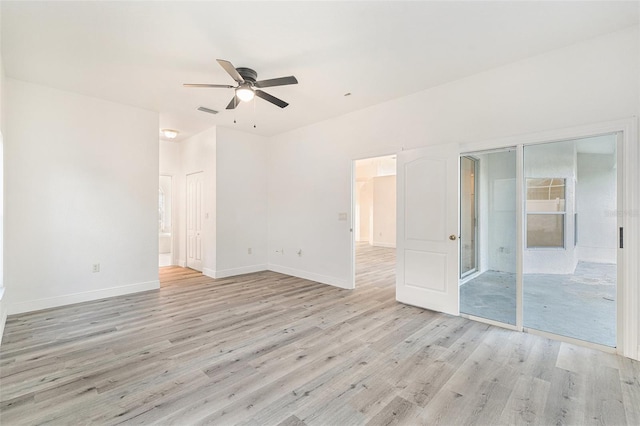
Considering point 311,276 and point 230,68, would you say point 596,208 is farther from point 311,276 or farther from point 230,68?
point 311,276

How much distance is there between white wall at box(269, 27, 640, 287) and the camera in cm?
268

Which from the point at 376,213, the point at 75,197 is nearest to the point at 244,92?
the point at 75,197

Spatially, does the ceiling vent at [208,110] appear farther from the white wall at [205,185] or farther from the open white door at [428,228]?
the open white door at [428,228]

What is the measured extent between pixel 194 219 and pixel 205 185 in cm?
97

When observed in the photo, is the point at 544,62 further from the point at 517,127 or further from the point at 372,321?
the point at 372,321

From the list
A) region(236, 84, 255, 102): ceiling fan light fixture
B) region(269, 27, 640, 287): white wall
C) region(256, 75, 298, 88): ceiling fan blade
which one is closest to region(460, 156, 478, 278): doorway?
region(269, 27, 640, 287): white wall

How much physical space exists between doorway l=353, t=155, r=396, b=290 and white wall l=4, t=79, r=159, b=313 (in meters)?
4.65

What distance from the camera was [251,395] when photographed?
6.72 feet

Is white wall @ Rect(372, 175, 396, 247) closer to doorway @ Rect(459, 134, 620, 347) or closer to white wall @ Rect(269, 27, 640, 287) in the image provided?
white wall @ Rect(269, 27, 640, 287)

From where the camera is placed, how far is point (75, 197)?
13.4 feet

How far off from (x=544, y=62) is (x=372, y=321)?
337 centimetres

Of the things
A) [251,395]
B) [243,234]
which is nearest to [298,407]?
[251,395]

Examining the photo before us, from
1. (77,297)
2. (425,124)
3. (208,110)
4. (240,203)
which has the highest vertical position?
(208,110)

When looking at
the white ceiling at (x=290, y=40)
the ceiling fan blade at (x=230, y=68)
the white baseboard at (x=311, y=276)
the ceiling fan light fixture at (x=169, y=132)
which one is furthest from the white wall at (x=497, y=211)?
the ceiling fan light fixture at (x=169, y=132)
